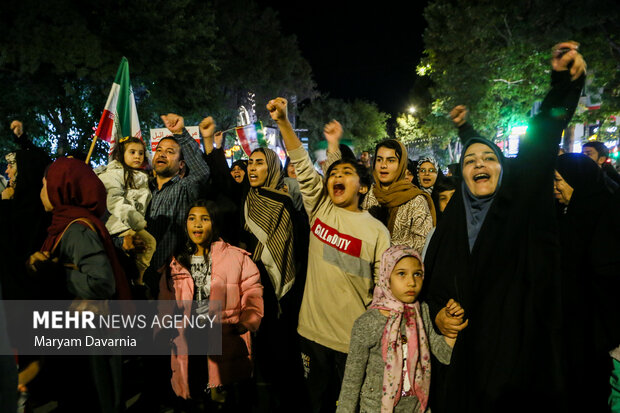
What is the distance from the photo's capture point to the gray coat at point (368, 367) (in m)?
2.31

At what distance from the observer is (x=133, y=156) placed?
419 centimetres

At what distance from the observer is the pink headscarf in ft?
7.47

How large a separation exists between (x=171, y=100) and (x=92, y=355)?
43.6 ft

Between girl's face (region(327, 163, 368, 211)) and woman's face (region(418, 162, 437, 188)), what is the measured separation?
3.26 metres

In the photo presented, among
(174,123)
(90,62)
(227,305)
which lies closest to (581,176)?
(227,305)

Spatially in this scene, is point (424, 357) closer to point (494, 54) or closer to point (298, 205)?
point (298, 205)

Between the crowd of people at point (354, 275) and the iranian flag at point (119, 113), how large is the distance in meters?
2.19

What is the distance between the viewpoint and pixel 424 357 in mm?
2354

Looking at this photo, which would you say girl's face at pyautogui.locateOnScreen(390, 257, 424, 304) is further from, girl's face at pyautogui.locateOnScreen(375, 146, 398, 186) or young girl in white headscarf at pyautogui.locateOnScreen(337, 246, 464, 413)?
girl's face at pyautogui.locateOnScreen(375, 146, 398, 186)

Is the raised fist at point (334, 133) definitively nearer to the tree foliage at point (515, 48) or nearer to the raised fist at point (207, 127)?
the raised fist at point (207, 127)

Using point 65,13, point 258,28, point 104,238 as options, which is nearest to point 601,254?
point 104,238

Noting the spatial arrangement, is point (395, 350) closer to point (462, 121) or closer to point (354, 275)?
point (354, 275)

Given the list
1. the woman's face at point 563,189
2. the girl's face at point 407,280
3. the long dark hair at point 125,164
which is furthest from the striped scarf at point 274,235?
the woman's face at point 563,189

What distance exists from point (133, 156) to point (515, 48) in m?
15.0
